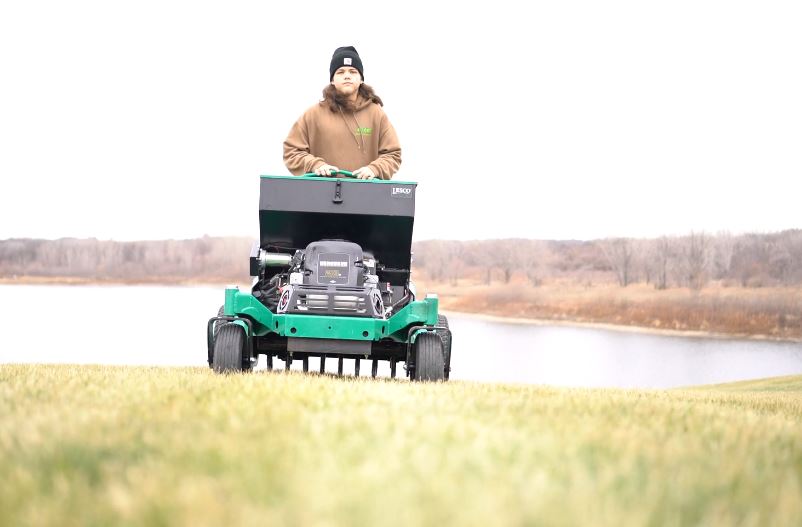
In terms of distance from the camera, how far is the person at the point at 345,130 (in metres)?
10.8

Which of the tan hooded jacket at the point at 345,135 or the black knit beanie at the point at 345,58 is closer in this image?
the black knit beanie at the point at 345,58

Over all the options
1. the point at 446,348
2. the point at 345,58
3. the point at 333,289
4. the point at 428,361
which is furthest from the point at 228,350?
the point at 345,58

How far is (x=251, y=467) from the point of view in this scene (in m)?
3.05

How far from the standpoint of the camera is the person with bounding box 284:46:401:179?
427 inches

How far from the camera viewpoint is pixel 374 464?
308 centimetres

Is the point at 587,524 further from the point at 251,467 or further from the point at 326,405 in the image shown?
the point at 326,405

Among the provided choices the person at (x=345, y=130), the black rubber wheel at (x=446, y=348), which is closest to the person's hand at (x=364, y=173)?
the person at (x=345, y=130)

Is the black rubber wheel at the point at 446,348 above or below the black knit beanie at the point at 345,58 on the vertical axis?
below

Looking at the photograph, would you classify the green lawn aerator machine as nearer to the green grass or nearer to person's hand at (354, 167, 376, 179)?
person's hand at (354, 167, 376, 179)

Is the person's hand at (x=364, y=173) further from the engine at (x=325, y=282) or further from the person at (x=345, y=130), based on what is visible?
the engine at (x=325, y=282)

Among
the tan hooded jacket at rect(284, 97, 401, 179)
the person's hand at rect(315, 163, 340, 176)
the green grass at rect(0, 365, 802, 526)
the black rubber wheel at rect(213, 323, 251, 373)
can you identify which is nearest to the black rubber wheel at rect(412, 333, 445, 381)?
the black rubber wheel at rect(213, 323, 251, 373)

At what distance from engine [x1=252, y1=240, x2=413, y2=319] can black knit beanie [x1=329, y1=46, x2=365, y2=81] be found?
254cm

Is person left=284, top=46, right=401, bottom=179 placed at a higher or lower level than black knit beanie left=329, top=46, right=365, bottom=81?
lower

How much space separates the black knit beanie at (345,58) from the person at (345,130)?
0.04 ft
